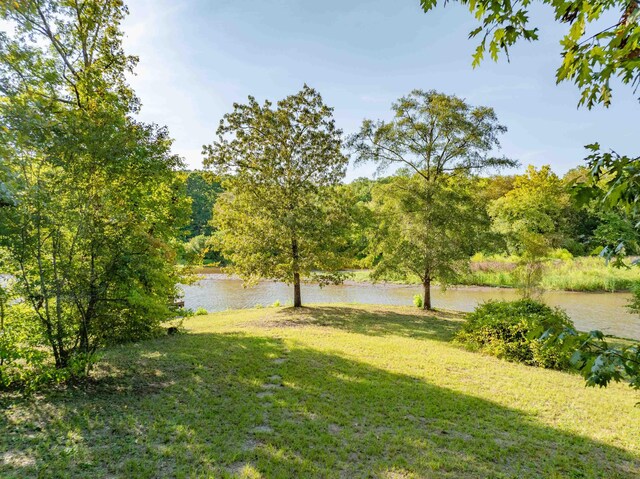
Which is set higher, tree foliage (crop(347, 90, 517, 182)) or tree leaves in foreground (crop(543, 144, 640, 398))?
tree foliage (crop(347, 90, 517, 182))

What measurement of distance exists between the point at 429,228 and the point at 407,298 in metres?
8.84

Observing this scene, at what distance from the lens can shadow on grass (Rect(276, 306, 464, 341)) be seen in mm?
10273

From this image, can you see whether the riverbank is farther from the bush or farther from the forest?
the forest

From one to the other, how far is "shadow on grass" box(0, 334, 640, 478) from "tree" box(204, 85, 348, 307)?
6.43 m

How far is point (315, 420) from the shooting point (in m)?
4.36

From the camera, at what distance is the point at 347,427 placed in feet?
13.9

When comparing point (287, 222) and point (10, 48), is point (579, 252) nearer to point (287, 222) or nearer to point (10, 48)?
point (287, 222)

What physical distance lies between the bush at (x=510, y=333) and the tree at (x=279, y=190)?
16.9ft

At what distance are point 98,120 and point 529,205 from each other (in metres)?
32.8

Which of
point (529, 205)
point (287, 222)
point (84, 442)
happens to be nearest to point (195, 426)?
point (84, 442)

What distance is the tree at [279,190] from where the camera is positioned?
12.1 metres

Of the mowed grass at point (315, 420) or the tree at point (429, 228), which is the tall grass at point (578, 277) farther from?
the mowed grass at point (315, 420)

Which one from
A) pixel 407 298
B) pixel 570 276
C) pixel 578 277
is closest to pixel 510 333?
pixel 407 298

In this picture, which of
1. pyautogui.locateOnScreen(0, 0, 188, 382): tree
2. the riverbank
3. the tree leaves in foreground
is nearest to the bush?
the tree leaves in foreground
